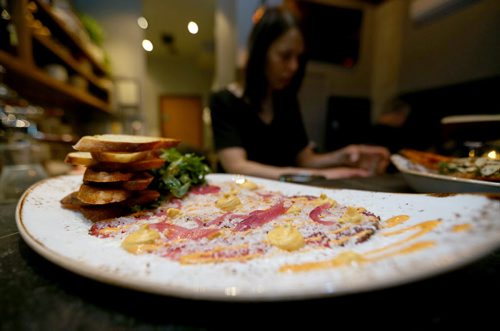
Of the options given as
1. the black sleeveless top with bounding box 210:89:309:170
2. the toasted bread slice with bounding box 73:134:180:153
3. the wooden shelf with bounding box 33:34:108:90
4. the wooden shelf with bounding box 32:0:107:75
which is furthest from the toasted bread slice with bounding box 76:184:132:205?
the wooden shelf with bounding box 32:0:107:75

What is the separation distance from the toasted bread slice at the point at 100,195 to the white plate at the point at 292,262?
0.35ft

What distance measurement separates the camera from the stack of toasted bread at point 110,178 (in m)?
0.62

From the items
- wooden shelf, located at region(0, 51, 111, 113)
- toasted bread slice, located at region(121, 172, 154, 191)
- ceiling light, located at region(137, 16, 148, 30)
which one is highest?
ceiling light, located at region(137, 16, 148, 30)

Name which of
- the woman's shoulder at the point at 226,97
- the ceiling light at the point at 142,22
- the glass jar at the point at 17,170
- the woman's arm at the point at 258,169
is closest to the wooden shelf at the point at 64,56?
the glass jar at the point at 17,170

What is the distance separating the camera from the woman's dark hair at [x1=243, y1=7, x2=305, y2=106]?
1690 mm

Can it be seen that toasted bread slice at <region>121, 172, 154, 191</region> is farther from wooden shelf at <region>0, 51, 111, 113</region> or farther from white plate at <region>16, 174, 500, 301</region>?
wooden shelf at <region>0, 51, 111, 113</region>

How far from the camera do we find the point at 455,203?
45cm

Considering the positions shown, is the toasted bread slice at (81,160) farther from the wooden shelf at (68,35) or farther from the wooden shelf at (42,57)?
the wooden shelf at (68,35)

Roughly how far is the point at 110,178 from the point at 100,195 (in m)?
0.06

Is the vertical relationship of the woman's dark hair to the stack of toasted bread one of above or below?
above

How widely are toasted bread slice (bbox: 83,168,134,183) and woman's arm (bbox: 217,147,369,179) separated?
0.92 meters

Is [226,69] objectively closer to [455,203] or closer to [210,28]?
[210,28]

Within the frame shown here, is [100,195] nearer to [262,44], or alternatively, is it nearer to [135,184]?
[135,184]

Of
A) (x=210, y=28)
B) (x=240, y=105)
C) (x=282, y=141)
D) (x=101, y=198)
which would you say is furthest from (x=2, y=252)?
(x=210, y=28)
